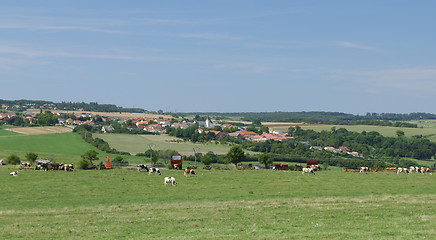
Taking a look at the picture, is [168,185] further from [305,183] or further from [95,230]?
[95,230]

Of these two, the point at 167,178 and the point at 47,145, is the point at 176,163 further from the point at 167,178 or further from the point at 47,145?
the point at 47,145

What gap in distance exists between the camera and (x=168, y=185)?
4100cm

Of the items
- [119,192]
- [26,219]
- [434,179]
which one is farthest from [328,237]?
[434,179]

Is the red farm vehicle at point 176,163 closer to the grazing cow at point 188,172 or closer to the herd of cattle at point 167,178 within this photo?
the herd of cattle at point 167,178

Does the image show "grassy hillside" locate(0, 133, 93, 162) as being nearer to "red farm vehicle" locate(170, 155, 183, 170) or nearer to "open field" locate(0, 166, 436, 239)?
"red farm vehicle" locate(170, 155, 183, 170)

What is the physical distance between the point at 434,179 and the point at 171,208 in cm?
3112

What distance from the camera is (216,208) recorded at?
2833 cm

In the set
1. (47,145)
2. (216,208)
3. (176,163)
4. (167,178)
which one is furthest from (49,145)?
(216,208)

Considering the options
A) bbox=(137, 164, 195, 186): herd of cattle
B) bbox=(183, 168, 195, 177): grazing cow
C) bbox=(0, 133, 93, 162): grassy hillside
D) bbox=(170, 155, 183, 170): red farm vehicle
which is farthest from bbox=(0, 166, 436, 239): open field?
bbox=(0, 133, 93, 162): grassy hillside

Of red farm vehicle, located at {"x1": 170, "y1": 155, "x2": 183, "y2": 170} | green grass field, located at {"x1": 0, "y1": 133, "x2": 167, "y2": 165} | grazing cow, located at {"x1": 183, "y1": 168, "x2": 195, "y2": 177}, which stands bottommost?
green grass field, located at {"x1": 0, "y1": 133, "x2": 167, "y2": 165}

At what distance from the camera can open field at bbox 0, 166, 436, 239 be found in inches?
811

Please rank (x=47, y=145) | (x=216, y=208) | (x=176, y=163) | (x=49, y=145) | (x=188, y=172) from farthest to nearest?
(x=49, y=145)
(x=47, y=145)
(x=176, y=163)
(x=188, y=172)
(x=216, y=208)

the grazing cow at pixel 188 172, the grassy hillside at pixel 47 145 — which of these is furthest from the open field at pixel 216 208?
the grassy hillside at pixel 47 145

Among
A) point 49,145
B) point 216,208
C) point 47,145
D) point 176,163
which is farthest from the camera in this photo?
point 49,145
